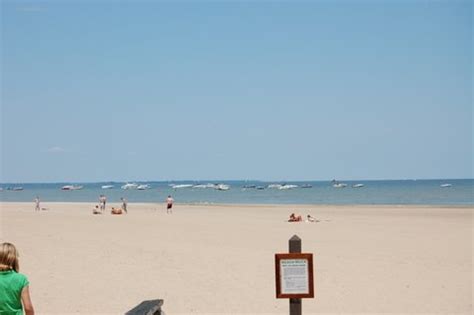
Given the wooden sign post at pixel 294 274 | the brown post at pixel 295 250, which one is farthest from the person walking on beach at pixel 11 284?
the brown post at pixel 295 250

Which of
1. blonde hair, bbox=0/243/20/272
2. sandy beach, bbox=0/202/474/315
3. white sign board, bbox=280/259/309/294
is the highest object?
blonde hair, bbox=0/243/20/272

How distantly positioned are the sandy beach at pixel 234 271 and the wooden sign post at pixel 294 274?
424 centimetres

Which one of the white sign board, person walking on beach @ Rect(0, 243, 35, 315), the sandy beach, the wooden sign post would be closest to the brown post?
the wooden sign post

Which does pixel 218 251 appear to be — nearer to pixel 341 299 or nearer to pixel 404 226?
pixel 341 299

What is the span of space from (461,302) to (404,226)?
1730 centimetres

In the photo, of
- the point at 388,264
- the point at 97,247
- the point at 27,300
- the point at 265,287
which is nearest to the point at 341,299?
the point at 265,287

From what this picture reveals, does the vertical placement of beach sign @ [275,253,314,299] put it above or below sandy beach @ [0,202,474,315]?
above

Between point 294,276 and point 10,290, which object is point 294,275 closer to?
point 294,276

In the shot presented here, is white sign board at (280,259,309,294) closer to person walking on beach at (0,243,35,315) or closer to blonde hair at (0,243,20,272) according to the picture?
person walking on beach at (0,243,35,315)

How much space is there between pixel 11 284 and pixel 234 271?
8.77 m

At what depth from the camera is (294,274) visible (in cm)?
636

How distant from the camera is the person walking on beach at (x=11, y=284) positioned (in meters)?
5.66

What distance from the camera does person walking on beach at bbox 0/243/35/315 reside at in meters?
5.66

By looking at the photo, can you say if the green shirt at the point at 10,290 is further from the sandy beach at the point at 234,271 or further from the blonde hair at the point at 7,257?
the sandy beach at the point at 234,271
